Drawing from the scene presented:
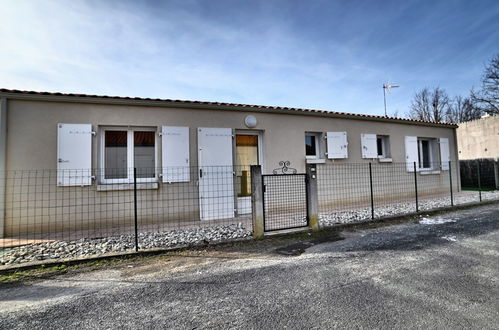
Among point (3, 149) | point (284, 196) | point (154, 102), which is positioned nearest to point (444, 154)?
point (284, 196)

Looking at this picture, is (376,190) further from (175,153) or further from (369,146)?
(175,153)

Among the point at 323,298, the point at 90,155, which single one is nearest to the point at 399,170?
the point at 323,298

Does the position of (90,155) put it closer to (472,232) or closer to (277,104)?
(277,104)

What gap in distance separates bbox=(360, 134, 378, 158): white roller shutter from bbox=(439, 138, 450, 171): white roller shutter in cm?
389

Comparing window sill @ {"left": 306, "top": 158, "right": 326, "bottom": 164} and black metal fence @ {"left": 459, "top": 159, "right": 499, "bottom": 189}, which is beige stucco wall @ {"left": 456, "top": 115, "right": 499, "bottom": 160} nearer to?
black metal fence @ {"left": 459, "top": 159, "right": 499, "bottom": 189}

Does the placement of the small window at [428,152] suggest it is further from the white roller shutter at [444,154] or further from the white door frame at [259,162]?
the white door frame at [259,162]

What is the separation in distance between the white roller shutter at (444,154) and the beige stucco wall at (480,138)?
24.3 feet

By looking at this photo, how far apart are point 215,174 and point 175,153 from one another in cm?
113

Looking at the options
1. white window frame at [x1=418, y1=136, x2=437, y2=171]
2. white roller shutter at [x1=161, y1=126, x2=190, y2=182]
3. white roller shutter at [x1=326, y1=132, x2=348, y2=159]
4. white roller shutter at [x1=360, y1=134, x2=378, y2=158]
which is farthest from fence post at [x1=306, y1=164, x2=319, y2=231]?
white window frame at [x1=418, y1=136, x2=437, y2=171]

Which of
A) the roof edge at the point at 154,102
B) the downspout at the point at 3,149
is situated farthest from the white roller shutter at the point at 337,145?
the downspout at the point at 3,149

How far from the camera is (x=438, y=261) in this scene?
326 cm

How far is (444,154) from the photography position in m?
10.1

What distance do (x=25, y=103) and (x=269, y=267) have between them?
6.08 m

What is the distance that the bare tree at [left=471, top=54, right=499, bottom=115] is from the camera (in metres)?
19.2
